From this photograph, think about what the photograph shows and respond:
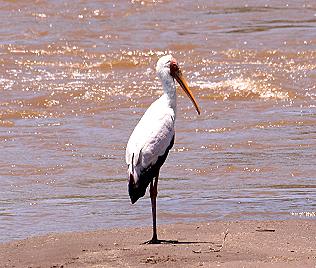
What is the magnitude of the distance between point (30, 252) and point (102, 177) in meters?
3.15

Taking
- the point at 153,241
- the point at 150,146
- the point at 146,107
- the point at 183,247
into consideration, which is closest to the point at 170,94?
the point at 150,146

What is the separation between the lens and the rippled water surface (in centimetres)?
1007

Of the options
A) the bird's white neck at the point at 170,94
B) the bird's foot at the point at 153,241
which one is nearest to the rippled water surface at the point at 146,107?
the bird's foot at the point at 153,241


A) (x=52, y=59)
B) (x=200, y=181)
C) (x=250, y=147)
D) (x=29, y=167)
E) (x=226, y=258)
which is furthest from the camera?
(x=52, y=59)

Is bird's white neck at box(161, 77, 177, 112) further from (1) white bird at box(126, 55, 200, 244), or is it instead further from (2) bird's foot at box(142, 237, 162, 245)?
(2) bird's foot at box(142, 237, 162, 245)

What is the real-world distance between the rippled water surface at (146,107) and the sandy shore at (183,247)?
0.47 metres

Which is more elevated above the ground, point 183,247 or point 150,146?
point 150,146

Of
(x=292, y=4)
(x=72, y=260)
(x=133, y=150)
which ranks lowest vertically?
(x=292, y=4)

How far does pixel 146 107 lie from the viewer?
50.9 ft

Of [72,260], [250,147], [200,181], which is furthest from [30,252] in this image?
[250,147]

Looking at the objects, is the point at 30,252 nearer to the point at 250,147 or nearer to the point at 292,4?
the point at 250,147

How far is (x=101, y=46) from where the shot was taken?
20328 millimetres

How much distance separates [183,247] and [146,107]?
7.65m

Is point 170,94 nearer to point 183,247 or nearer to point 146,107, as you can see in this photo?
point 183,247
